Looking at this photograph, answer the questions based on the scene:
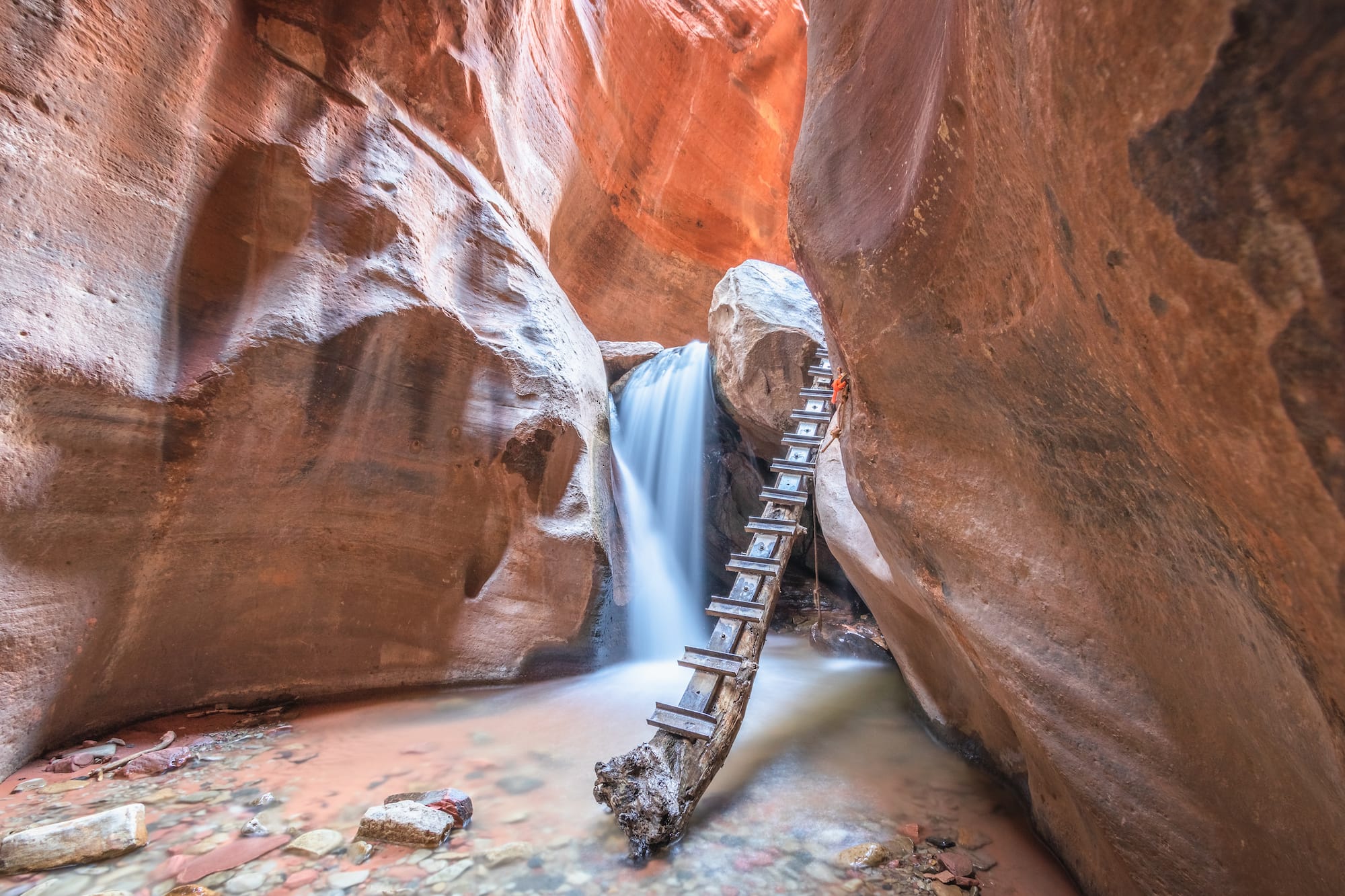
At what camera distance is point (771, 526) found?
4551 mm

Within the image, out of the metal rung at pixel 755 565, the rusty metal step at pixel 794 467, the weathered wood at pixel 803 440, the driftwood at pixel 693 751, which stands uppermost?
the weathered wood at pixel 803 440

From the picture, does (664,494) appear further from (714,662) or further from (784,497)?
(714,662)

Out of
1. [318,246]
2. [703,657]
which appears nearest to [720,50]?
[318,246]

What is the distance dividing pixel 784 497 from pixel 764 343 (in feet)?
8.45

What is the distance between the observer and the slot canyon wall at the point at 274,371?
3035mm

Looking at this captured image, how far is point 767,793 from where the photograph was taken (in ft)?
10.2

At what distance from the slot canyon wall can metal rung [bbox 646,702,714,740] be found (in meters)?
2.01

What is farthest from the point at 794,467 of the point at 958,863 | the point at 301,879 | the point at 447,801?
the point at 301,879

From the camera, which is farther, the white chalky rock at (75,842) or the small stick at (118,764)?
the small stick at (118,764)

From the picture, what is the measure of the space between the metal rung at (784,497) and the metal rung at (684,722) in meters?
2.01

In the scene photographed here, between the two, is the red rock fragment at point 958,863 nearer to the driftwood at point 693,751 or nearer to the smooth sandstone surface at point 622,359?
the driftwood at point 693,751

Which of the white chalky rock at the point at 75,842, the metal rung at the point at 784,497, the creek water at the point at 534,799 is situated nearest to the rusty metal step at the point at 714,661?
the creek water at the point at 534,799

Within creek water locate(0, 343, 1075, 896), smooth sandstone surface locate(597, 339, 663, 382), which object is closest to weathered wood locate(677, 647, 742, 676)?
creek water locate(0, 343, 1075, 896)

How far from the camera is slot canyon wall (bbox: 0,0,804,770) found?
304 centimetres
